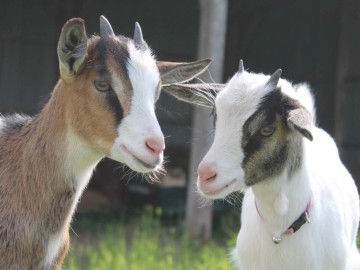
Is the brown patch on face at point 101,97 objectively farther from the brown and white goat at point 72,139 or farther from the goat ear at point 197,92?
the goat ear at point 197,92

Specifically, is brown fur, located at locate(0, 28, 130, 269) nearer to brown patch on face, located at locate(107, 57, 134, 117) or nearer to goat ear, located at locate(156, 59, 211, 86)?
brown patch on face, located at locate(107, 57, 134, 117)

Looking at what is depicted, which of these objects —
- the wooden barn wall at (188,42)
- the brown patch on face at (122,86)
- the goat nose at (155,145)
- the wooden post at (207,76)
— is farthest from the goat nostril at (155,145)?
the wooden barn wall at (188,42)

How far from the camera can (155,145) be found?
9.79 feet

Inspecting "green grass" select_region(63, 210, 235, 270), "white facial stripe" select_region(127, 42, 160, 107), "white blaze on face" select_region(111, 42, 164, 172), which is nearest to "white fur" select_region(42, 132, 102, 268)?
"white blaze on face" select_region(111, 42, 164, 172)

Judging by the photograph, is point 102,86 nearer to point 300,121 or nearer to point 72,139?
point 72,139

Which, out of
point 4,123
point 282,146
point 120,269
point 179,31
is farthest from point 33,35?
point 282,146

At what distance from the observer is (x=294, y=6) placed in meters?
11.4

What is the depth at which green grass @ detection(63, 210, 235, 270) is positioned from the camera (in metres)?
5.36

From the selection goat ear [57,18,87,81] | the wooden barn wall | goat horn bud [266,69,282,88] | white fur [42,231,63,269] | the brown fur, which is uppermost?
goat ear [57,18,87,81]

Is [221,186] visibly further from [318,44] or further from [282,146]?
[318,44]

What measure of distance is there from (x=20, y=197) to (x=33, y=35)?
254 inches

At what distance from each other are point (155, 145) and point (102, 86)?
1.33 feet

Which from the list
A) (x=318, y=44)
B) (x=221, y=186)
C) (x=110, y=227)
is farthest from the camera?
(x=318, y=44)

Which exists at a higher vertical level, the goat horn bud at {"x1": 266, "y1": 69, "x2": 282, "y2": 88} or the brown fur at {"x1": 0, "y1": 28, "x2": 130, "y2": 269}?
the goat horn bud at {"x1": 266, "y1": 69, "x2": 282, "y2": 88}
